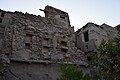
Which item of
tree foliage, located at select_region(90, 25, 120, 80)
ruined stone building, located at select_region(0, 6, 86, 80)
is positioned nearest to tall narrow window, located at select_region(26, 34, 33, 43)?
ruined stone building, located at select_region(0, 6, 86, 80)

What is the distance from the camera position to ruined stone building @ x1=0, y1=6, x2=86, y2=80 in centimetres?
1708

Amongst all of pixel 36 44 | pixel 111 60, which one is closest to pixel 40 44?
pixel 36 44

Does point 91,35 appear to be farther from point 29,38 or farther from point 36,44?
point 29,38

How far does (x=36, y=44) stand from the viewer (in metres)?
20.5

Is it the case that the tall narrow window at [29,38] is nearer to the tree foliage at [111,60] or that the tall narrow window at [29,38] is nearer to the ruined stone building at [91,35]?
the ruined stone building at [91,35]

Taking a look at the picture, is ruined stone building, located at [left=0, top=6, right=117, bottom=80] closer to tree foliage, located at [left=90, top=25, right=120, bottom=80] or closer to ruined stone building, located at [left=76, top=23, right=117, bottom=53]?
ruined stone building, located at [left=76, top=23, right=117, bottom=53]

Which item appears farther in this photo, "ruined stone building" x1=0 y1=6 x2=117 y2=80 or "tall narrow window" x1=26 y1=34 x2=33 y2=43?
"tall narrow window" x1=26 y1=34 x2=33 y2=43

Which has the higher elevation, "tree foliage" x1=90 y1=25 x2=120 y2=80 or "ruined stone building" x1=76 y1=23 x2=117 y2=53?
"ruined stone building" x1=76 y1=23 x2=117 y2=53

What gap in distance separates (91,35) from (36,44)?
27.8ft

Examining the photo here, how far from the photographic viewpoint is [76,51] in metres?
22.5

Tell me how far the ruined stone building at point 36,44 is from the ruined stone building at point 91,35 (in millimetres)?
2384

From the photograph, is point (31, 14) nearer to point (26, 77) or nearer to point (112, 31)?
point (26, 77)

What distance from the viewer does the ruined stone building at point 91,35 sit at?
24.8 m

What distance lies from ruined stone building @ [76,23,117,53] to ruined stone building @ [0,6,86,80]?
2.38 meters
